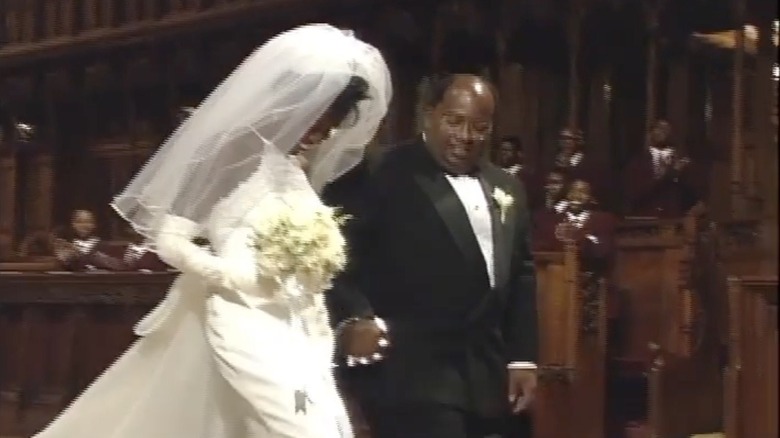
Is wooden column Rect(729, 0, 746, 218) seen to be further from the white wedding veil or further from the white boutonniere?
the white wedding veil

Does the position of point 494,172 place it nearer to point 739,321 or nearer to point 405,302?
point 405,302

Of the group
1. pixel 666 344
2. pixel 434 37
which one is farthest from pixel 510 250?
pixel 434 37

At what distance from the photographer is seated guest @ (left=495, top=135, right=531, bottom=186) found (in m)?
5.63

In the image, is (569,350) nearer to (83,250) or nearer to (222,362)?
(222,362)

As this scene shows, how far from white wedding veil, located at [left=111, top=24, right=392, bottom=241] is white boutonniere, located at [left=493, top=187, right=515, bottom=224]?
49cm

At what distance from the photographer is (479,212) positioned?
3635 millimetres

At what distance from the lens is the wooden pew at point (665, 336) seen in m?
4.26

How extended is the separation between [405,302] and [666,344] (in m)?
1.28

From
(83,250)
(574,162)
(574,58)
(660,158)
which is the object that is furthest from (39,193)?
(660,158)

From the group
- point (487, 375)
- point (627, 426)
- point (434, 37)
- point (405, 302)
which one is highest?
point (434, 37)

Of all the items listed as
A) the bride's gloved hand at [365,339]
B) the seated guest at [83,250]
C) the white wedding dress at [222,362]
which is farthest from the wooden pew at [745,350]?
the seated guest at [83,250]

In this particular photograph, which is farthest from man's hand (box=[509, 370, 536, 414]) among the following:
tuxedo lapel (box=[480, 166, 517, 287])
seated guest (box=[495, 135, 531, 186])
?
seated guest (box=[495, 135, 531, 186])

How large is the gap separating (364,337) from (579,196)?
1.73 meters

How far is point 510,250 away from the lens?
362cm
